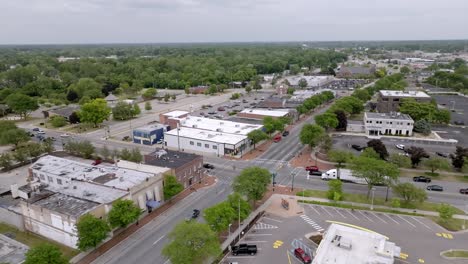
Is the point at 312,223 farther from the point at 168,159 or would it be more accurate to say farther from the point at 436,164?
the point at 436,164

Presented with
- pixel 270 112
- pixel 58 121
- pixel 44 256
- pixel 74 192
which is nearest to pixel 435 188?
A: pixel 270 112

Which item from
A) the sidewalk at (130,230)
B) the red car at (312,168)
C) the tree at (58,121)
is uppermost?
the tree at (58,121)

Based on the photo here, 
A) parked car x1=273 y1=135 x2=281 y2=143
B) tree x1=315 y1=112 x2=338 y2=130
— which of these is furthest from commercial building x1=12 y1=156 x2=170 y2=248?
tree x1=315 y1=112 x2=338 y2=130

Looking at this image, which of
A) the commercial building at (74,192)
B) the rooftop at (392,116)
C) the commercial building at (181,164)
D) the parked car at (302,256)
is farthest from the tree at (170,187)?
the rooftop at (392,116)

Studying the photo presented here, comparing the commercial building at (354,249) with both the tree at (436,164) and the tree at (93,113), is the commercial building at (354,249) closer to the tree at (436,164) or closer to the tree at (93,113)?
the tree at (436,164)

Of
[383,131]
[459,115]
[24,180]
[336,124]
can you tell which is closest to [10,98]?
[24,180]

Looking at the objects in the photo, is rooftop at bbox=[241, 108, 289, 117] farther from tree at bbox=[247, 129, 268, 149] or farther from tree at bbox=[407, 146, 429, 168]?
tree at bbox=[407, 146, 429, 168]
